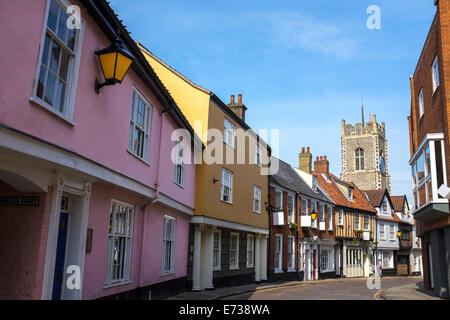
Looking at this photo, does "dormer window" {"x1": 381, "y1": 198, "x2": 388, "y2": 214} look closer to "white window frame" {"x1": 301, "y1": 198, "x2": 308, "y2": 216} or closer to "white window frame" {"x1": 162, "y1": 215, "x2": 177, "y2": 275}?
"white window frame" {"x1": 301, "y1": 198, "x2": 308, "y2": 216}

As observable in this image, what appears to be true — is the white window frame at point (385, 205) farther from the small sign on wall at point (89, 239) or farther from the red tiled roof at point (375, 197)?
the small sign on wall at point (89, 239)

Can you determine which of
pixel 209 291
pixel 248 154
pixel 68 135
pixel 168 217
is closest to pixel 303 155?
pixel 248 154

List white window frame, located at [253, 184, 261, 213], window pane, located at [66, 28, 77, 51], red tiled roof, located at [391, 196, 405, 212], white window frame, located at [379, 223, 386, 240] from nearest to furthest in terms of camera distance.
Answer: window pane, located at [66, 28, 77, 51] < white window frame, located at [253, 184, 261, 213] < white window frame, located at [379, 223, 386, 240] < red tiled roof, located at [391, 196, 405, 212]

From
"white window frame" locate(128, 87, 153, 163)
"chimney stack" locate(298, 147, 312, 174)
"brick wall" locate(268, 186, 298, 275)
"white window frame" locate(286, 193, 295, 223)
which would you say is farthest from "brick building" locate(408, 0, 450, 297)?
"chimney stack" locate(298, 147, 312, 174)

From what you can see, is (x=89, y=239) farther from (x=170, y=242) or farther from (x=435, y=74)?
(x=435, y=74)

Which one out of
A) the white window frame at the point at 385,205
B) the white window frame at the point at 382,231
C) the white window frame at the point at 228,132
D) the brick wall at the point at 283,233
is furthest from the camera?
the white window frame at the point at 385,205

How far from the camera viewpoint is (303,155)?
3384cm

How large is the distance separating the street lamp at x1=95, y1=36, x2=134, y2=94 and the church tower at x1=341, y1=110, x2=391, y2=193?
265ft

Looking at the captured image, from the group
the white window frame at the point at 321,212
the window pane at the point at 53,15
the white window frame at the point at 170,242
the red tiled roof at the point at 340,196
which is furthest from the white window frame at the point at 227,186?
the red tiled roof at the point at 340,196

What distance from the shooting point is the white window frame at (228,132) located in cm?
1850

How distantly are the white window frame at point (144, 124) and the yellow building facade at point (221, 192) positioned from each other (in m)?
5.61

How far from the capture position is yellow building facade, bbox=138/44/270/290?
54.3ft

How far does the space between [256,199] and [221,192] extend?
5.05 m
